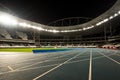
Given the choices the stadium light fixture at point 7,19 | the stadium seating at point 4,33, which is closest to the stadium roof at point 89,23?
the stadium light fixture at point 7,19

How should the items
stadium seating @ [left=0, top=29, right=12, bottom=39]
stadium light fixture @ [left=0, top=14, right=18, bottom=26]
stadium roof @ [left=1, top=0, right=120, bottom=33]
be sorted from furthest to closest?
1. stadium seating @ [left=0, top=29, right=12, bottom=39]
2. stadium light fixture @ [left=0, top=14, right=18, bottom=26]
3. stadium roof @ [left=1, top=0, right=120, bottom=33]

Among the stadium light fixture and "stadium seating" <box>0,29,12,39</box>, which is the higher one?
the stadium light fixture

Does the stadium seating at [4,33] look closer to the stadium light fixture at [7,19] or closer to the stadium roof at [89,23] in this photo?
the stadium roof at [89,23]

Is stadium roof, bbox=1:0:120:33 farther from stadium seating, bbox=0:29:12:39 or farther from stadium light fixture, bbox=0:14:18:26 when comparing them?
stadium seating, bbox=0:29:12:39

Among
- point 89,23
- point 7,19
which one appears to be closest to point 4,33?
point 7,19

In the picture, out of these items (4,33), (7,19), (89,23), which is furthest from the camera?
(89,23)

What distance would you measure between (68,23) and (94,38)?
19.9 m

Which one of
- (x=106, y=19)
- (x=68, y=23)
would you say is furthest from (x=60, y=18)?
(x=106, y=19)

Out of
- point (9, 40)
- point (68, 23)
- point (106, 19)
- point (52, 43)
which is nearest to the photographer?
point (106, 19)

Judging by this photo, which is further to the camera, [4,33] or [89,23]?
[89,23]

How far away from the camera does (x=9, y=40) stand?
A: 4722 centimetres

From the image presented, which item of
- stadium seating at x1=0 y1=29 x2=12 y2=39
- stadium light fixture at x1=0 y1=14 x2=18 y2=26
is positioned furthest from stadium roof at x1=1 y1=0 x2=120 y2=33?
stadium seating at x1=0 y1=29 x2=12 y2=39

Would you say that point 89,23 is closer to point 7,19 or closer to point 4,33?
Result: point 7,19

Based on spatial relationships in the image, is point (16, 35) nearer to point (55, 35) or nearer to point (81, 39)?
point (55, 35)
